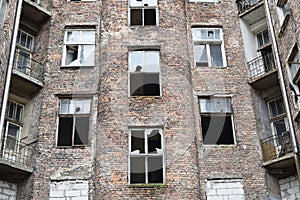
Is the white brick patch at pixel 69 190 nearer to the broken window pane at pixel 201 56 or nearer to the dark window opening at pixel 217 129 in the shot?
the dark window opening at pixel 217 129

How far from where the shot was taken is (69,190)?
50.6 feet

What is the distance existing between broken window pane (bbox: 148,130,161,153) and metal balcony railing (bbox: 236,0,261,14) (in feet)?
24.1

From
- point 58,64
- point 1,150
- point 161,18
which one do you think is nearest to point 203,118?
point 161,18

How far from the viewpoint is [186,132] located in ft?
53.8

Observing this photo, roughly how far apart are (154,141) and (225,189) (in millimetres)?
3202

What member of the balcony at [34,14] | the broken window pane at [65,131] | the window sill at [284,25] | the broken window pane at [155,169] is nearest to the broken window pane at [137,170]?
the broken window pane at [155,169]

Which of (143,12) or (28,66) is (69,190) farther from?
(143,12)

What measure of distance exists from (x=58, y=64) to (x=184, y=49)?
5.46m

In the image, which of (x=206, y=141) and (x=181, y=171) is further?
(x=206, y=141)

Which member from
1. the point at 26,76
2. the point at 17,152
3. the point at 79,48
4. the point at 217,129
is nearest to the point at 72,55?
the point at 79,48

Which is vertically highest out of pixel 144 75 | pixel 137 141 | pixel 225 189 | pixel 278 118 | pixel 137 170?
pixel 144 75

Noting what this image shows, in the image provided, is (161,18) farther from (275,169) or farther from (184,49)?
(275,169)

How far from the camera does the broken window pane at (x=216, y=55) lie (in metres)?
18.4

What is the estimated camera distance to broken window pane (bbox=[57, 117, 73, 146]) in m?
16.5
